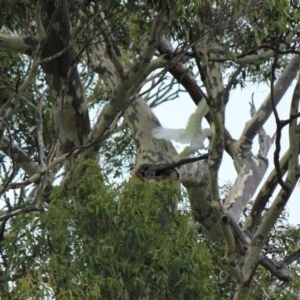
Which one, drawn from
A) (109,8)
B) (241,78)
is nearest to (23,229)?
(109,8)

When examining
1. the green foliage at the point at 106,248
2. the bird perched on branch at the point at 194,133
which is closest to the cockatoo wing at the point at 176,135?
the bird perched on branch at the point at 194,133

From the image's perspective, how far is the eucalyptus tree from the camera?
543 centimetres

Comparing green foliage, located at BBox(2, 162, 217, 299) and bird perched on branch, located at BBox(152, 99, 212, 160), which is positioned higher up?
bird perched on branch, located at BBox(152, 99, 212, 160)

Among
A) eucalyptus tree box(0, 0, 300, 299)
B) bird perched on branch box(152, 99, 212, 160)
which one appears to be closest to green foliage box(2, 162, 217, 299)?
eucalyptus tree box(0, 0, 300, 299)

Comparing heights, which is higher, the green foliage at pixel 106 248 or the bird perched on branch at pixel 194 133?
the bird perched on branch at pixel 194 133

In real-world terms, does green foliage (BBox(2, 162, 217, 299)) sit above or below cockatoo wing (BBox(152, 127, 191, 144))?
below

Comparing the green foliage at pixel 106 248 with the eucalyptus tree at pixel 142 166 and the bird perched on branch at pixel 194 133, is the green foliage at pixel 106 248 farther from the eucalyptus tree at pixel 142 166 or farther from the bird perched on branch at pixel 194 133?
the bird perched on branch at pixel 194 133

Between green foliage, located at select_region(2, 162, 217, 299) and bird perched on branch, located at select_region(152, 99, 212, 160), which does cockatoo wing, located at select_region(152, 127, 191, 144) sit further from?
green foliage, located at select_region(2, 162, 217, 299)

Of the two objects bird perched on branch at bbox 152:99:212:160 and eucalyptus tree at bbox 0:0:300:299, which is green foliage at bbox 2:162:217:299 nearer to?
eucalyptus tree at bbox 0:0:300:299

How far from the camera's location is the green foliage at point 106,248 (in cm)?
568

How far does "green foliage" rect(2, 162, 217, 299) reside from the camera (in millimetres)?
5676

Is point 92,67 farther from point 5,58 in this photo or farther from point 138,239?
point 138,239

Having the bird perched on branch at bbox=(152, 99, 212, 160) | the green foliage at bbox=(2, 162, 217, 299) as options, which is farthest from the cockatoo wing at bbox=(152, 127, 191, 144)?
the green foliage at bbox=(2, 162, 217, 299)

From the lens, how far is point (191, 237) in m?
6.32
